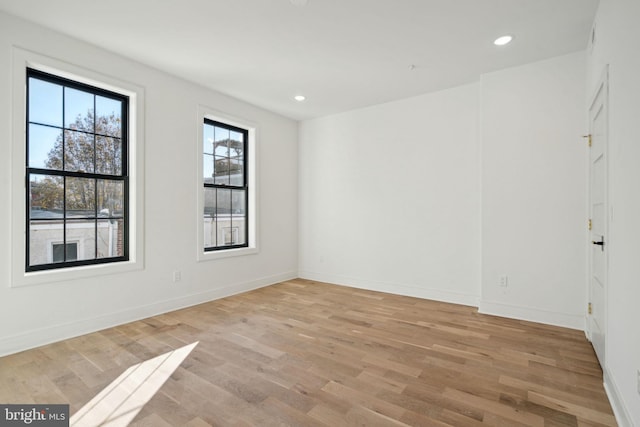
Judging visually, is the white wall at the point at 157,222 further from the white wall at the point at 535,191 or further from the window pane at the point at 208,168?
the white wall at the point at 535,191

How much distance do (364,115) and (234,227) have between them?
108 inches

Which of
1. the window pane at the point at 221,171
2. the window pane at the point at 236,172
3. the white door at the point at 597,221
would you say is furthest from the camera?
the window pane at the point at 236,172

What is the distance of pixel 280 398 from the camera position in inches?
80.4

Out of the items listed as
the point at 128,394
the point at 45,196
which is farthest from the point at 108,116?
the point at 128,394

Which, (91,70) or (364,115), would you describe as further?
(364,115)

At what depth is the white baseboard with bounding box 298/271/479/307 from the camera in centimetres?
414

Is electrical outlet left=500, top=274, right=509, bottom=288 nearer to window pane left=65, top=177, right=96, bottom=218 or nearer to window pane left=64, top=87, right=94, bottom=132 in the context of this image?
window pane left=65, top=177, right=96, bottom=218

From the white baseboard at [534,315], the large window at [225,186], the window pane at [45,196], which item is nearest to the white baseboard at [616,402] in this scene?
the white baseboard at [534,315]

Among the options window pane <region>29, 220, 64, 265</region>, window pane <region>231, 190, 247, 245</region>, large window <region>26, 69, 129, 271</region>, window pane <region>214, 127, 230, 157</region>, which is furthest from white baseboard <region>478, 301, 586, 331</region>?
window pane <region>29, 220, 64, 265</region>

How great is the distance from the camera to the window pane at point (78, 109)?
123 inches

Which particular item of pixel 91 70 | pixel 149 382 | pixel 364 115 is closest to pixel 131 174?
pixel 91 70

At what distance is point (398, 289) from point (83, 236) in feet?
13.1

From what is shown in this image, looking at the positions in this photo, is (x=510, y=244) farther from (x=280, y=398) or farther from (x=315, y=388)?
(x=280, y=398)

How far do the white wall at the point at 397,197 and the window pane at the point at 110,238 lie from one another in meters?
3.02
